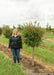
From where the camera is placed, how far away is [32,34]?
572 centimetres

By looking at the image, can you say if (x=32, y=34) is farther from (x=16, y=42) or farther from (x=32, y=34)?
(x=16, y=42)

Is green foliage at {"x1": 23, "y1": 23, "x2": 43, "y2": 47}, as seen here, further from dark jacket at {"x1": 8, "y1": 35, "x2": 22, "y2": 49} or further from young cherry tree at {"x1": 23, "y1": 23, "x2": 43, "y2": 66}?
dark jacket at {"x1": 8, "y1": 35, "x2": 22, "y2": 49}

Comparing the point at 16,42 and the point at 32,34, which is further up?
the point at 32,34

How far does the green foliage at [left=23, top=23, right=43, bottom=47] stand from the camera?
568 centimetres

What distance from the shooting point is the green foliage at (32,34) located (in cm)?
568

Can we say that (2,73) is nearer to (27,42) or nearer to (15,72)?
(15,72)

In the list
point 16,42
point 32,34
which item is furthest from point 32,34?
point 16,42

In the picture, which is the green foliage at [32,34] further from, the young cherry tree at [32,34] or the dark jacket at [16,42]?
the dark jacket at [16,42]

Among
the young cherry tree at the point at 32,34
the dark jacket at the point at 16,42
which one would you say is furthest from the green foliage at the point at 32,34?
the dark jacket at the point at 16,42

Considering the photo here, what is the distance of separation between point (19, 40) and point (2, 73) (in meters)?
2.07

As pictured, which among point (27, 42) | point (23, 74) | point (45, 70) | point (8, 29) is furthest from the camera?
point (8, 29)

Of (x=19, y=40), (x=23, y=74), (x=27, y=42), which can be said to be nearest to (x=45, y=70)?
(x=23, y=74)

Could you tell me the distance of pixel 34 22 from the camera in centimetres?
578

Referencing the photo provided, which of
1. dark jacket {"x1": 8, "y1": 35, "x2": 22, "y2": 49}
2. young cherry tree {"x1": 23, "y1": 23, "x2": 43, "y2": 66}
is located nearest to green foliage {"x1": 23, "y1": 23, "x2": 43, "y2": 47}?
young cherry tree {"x1": 23, "y1": 23, "x2": 43, "y2": 66}
